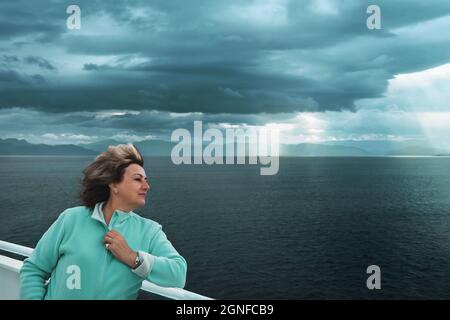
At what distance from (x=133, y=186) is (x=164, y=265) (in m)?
0.46

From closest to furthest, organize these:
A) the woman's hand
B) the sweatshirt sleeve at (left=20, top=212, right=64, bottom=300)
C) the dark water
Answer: the woman's hand < the sweatshirt sleeve at (left=20, top=212, right=64, bottom=300) < the dark water

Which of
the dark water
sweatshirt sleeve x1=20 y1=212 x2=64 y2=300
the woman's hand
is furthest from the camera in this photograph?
the dark water

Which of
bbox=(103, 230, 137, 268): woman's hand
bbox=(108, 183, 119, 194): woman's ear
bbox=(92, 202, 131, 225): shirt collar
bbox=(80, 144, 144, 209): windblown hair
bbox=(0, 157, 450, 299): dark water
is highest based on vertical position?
bbox=(80, 144, 144, 209): windblown hair

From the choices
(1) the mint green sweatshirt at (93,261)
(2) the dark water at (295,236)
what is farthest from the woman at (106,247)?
(2) the dark water at (295,236)

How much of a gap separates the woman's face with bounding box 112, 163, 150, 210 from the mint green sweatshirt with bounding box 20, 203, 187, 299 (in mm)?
104

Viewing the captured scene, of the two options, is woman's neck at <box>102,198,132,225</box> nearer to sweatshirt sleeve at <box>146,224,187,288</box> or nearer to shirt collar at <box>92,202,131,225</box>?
shirt collar at <box>92,202,131,225</box>

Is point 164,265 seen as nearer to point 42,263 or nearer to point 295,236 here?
point 42,263

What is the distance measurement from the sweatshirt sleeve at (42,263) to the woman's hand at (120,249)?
0.98ft

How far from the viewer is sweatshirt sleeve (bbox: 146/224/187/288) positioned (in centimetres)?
219

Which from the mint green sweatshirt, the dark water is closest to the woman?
the mint green sweatshirt

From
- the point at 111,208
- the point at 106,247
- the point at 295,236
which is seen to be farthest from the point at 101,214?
the point at 295,236
